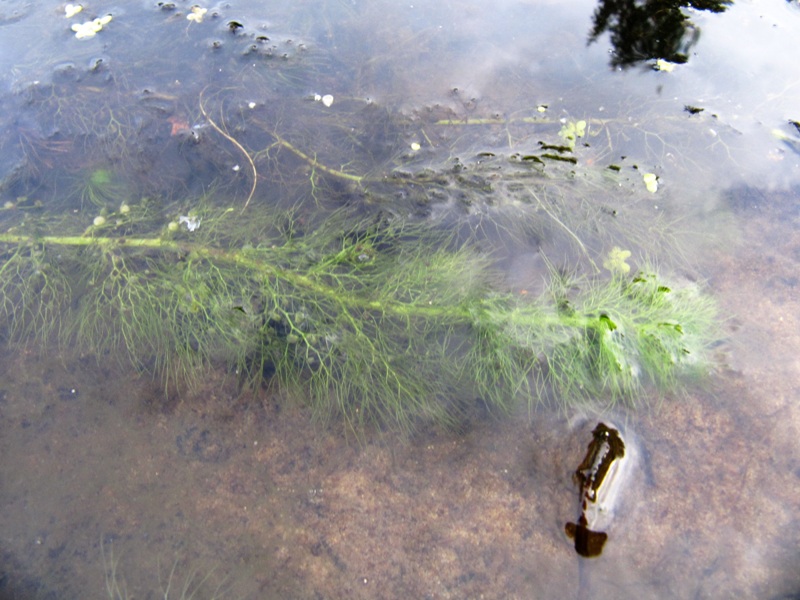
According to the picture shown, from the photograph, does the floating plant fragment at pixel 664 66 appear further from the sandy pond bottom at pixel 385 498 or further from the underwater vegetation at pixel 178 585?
the underwater vegetation at pixel 178 585

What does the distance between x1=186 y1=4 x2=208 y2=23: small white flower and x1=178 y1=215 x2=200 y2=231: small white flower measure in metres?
1.79

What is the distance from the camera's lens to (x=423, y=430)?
2.41 meters

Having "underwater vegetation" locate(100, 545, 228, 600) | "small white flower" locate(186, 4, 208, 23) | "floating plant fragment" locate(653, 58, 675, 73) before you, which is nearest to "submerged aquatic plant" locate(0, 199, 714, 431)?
"underwater vegetation" locate(100, 545, 228, 600)

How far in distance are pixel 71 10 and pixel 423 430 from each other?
13.5 feet

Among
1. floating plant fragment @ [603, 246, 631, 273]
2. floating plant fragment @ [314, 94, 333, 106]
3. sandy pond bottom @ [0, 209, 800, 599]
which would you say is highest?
floating plant fragment @ [314, 94, 333, 106]

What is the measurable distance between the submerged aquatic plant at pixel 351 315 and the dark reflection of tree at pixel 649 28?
185cm

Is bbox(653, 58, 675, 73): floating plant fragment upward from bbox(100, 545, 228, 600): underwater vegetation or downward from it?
upward

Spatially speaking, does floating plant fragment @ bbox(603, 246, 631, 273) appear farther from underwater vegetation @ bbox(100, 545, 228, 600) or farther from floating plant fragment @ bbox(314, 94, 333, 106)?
underwater vegetation @ bbox(100, 545, 228, 600)

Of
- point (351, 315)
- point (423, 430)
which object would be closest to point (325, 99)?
point (351, 315)

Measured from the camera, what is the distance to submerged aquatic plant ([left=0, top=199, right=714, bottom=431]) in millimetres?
2457

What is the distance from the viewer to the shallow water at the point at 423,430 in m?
2.18

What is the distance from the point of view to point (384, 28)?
3.66 meters

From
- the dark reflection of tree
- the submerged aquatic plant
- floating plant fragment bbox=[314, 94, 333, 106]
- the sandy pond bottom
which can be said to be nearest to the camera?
the sandy pond bottom

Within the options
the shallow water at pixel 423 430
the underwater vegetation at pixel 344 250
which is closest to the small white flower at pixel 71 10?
the shallow water at pixel 423 430
